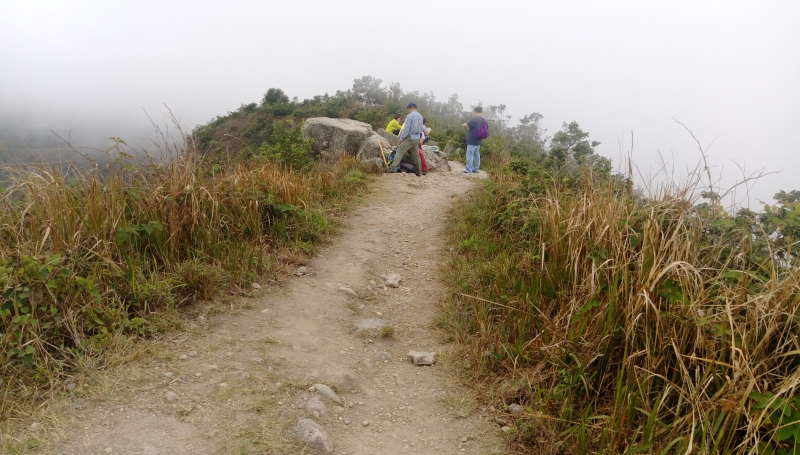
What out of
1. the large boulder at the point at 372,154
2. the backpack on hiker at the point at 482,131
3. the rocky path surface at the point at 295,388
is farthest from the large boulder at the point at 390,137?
the rocky path surface at the point at 295,388

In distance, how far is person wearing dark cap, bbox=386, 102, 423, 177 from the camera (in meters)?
10.4

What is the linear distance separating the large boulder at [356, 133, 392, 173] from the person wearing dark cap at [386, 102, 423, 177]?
0.27 metres

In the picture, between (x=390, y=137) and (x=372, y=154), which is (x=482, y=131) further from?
(x=390, y=137)

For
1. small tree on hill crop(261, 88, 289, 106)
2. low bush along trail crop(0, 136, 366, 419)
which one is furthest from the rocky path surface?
small tree on hill crop(261, 88, 289, 106)

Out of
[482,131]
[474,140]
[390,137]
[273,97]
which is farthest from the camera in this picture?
[273,97]

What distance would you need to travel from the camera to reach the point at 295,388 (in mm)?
3406

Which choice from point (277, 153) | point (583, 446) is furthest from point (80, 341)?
point (277, 153)

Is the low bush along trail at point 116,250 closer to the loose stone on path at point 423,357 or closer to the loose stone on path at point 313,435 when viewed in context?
the loose stone on path at point 313,435

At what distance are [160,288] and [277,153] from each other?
4.84 metres

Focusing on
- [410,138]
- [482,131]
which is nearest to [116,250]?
[410,138]

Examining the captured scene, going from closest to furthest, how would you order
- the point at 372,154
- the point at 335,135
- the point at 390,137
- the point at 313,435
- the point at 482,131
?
the point at 313,435 → the point at 372,154 → the point at 482,131 → the point at 335,135 → the point at 390,137

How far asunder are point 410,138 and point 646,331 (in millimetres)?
8122

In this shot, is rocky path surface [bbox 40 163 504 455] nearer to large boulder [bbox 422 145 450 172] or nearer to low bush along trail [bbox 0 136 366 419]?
low bush along trail [bbox 0 136 366 419]

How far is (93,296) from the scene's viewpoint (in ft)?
12.0
